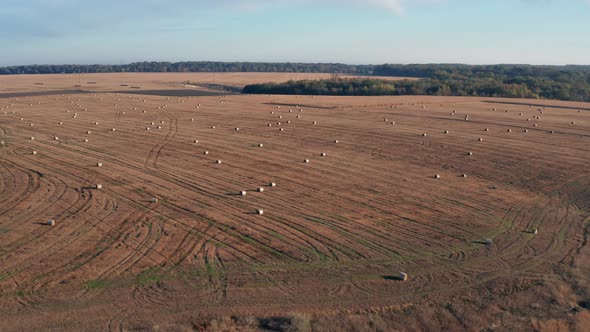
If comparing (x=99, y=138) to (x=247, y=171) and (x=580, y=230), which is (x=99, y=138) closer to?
(x=247, y=171)

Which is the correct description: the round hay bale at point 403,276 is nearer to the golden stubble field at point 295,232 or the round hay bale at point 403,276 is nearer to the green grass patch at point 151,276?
the golden stubble field at point 295,232

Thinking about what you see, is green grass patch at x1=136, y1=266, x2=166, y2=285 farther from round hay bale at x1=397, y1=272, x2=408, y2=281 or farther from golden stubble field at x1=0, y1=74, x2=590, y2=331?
round hay bale at x1=397, y1=272, x2=408, y2=281

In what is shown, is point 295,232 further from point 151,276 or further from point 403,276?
point 151,276

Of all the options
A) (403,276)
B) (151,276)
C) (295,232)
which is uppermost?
(295,232)

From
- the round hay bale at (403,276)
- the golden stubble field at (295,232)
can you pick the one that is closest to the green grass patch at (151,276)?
the golden stubble field at (295,232)

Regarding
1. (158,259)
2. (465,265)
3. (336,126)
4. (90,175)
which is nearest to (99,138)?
(90,175)

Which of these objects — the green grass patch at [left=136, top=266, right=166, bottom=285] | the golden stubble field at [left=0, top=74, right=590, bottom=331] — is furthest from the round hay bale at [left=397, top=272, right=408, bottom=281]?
the green grass patch at [left=136, top=266, right=166, bottom=285]

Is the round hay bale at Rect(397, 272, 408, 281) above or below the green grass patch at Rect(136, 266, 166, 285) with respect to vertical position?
above

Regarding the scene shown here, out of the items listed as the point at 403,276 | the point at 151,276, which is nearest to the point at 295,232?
the point at 403,276
